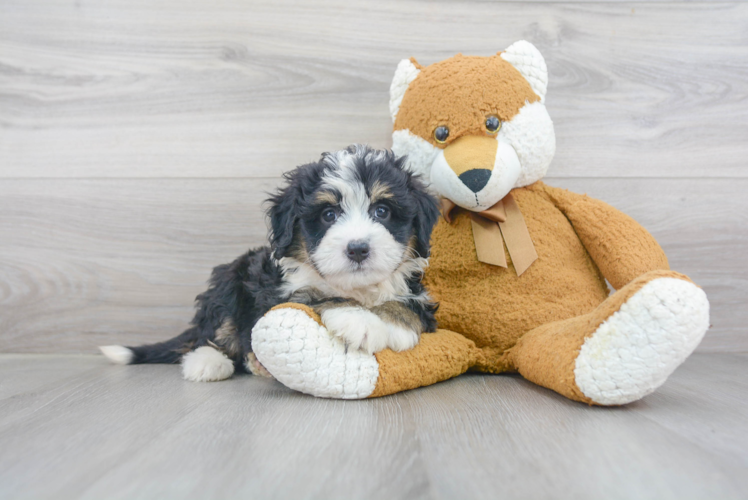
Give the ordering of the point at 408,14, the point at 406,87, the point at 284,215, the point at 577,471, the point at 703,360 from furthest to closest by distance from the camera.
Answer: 1. the point at 408,14
2. the point at 703,360
3. the point at 406,87
4. the point at 284,215
5. the point at 577,471

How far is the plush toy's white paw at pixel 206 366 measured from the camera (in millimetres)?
1775

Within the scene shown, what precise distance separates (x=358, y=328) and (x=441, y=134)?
72cm

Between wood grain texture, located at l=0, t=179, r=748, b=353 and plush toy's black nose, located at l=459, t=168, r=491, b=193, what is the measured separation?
3.24 feet

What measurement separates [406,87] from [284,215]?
71 cm

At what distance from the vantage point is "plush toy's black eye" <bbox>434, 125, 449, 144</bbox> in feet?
5.60

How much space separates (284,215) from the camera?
1572 millimetres

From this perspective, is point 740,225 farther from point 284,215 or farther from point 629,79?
point 284,215

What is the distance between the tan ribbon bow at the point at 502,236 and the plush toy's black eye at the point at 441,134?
0.22 meters

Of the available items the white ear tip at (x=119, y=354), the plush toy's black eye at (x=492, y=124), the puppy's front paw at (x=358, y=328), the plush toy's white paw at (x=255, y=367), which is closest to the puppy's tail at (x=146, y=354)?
the white ear tip at (x=119, y=354)

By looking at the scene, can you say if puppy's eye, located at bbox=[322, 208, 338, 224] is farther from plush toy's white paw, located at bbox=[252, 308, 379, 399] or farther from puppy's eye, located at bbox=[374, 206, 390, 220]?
plush toy's white paw, located at bbox=[252, 308, 379, 399]

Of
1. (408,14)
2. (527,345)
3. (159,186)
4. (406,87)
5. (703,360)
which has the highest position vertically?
(408,14)

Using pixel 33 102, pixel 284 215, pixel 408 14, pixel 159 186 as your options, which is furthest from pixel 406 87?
pixel 33 102

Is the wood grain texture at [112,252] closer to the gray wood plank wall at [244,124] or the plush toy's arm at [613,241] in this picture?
the gray wood plank wall at [244,124]

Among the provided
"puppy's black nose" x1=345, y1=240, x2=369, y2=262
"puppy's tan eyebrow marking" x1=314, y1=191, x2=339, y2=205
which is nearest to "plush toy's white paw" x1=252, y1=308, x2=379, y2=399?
"puppy's black nose" x1=345, y1=240, x2=369, y2=262
